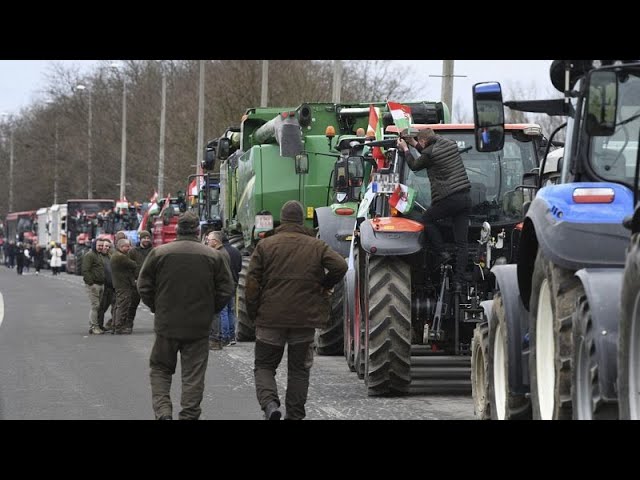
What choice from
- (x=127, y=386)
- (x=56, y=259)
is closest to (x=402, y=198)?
(x=127, y=386)

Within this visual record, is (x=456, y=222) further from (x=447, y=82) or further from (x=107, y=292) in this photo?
(x=107, y=292)

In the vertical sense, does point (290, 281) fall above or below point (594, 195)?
below

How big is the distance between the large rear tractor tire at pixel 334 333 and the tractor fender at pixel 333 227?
0.51 meters

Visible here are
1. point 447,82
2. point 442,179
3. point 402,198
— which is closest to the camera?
point 442,179

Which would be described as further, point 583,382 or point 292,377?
point 292,377

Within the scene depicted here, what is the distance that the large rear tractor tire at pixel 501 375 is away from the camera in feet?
32.4

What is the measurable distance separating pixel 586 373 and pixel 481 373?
3685 millimetres

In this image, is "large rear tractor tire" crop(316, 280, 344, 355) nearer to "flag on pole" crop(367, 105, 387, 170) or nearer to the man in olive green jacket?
"flag on pole" crop(367, 105, 387, 170)

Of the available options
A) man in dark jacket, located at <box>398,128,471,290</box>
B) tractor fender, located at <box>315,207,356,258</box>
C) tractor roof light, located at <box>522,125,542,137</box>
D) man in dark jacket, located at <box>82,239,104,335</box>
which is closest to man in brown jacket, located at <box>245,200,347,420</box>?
man in dark jacket, located at <box>398,128,471,290</box>

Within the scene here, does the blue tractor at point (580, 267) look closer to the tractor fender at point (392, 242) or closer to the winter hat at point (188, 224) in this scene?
the winter hat at point (188, 224)

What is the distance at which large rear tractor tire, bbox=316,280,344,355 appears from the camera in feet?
62.2

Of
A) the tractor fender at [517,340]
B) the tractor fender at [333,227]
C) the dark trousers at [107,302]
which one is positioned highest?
the tractor fender at [333,227]

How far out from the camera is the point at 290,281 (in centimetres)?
1164

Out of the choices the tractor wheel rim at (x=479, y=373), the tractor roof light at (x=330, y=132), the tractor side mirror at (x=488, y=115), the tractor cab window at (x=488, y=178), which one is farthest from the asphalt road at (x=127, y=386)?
the tractor side mirror at (x=488, y=115)
